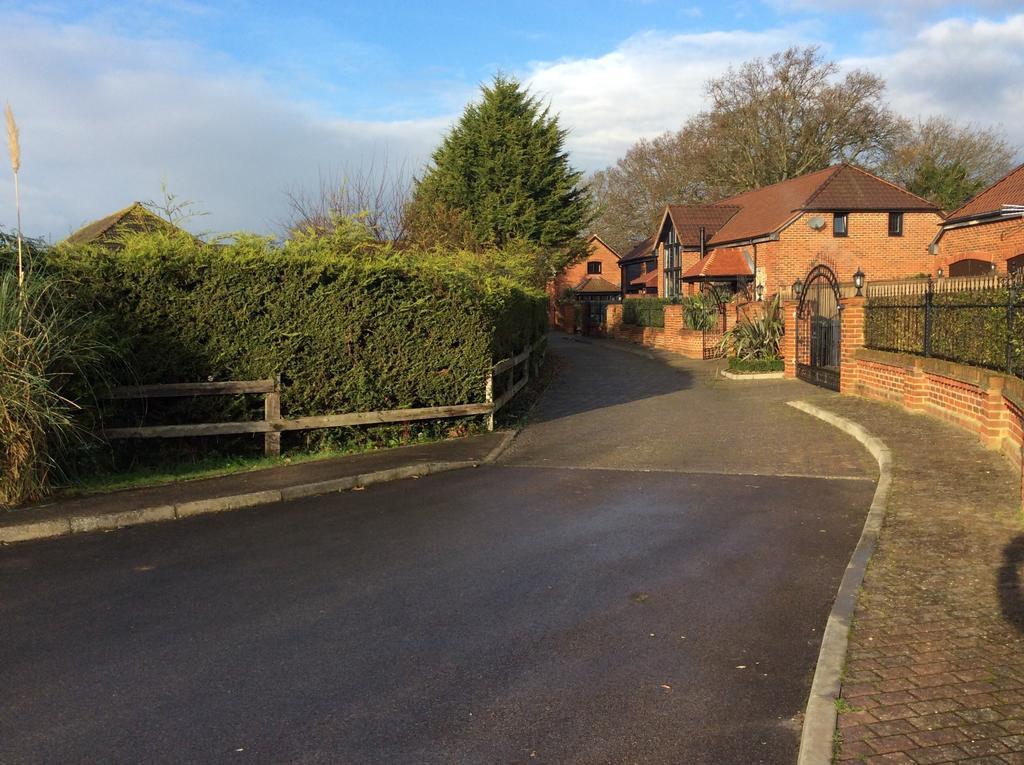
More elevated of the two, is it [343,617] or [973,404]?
[973,404]

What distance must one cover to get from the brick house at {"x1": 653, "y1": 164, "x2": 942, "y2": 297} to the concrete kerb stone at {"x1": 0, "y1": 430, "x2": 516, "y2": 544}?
85.1 feet

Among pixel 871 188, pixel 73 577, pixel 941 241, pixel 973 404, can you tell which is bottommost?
pixel 73 577

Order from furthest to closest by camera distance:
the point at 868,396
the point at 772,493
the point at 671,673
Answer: the point at 868,396 < the point at 772,493 < the point at 671,673

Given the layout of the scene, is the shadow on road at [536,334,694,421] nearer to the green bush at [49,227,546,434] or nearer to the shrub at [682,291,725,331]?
the shrub at [682,291,725,331]

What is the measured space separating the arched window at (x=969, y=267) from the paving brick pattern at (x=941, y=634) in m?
18.1

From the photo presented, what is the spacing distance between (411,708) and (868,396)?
1253 cm

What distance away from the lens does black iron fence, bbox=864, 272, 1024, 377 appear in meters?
9.37

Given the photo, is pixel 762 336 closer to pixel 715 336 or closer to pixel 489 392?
pixel 715 336

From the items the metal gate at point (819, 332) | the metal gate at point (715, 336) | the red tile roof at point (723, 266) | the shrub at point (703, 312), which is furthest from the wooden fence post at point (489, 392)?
the red tile roof at point (723, 266)

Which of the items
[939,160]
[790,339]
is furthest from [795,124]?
[790,339]

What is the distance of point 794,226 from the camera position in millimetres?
33906

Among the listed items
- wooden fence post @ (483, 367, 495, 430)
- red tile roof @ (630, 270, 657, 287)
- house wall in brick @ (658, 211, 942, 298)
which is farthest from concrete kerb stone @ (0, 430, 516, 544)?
red tile roof @ (630, 270, 657, 287)

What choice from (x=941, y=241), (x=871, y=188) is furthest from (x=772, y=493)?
(x=871, y=188)

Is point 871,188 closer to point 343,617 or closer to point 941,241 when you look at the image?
point 941,241
